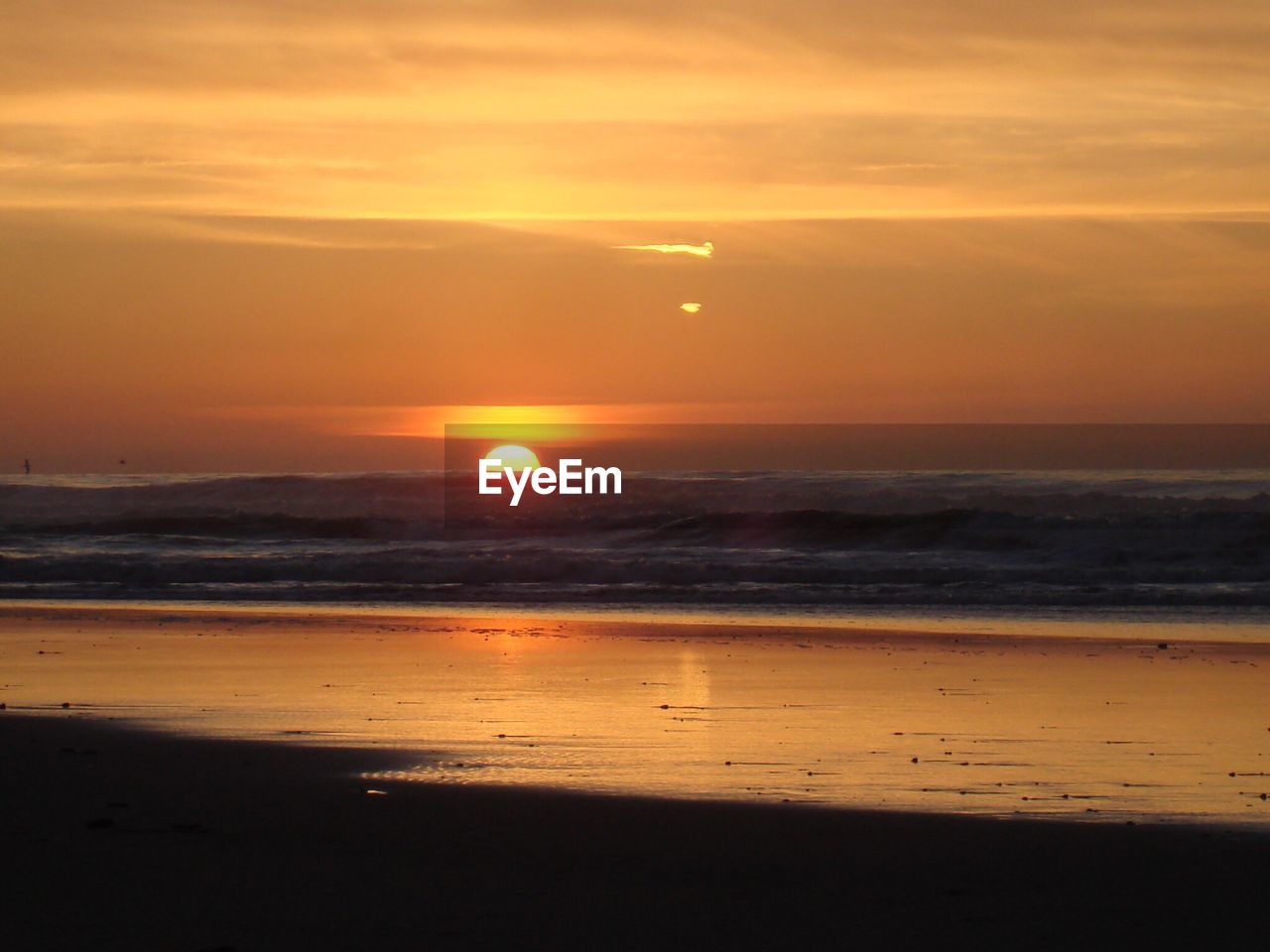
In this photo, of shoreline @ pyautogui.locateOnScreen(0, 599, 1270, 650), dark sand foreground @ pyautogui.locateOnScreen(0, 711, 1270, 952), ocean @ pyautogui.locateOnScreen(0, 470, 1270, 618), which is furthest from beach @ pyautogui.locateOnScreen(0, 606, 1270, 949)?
ocean @ pyautogui.locateOnScreen(0, 470, 1270, 618)

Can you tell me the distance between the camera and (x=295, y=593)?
76.8ft

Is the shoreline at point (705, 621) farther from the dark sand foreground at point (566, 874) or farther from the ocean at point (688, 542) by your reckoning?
the dark sand foreground at point (566, 874)

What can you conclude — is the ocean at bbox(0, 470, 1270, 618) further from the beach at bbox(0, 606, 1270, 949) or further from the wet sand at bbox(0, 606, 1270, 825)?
the beach at bbox(0, 606, 1270, 949)

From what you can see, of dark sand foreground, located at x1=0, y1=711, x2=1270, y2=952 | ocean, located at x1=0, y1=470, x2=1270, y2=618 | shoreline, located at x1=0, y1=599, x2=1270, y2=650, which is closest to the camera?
dark sand foreground, located at x1=0, y1=711, x2=1270, y2=952

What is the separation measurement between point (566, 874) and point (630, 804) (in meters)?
1.21

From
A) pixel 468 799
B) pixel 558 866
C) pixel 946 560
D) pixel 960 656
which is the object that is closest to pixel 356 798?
pixel 468 799

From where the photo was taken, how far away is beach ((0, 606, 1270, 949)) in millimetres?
5531

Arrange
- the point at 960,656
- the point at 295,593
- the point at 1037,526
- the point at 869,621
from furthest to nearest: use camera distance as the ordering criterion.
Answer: the point at 1037,526 < the point at 295,593 < the point at 869,621 < the point at 960,656

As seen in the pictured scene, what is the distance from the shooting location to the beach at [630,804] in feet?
18.1

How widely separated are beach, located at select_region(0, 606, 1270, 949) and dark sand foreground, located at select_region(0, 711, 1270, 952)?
0.02 meters

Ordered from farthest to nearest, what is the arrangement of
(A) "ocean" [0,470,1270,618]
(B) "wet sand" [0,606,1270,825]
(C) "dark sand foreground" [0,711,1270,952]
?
1. (A) "ocean" [0,470,1270,618]
2. (B) "wet sand" [0,606,1270,825]
3. (C) "dark sand foreground" [0,711,1270,952]

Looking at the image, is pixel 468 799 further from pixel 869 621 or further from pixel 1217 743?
pixel 869 621

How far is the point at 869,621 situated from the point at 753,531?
18.4m

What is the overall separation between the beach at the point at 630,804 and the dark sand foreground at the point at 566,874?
0.02 meters
